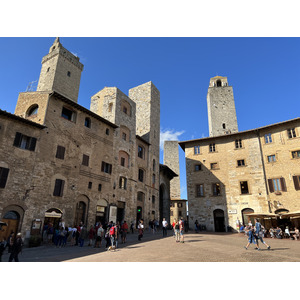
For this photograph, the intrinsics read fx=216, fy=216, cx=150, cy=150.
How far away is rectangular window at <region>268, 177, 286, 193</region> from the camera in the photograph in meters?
23.7

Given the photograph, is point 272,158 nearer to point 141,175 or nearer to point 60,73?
point 141,175

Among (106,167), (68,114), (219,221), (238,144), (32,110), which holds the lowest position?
(219,221)

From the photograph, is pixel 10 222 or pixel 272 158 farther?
pixel 272 158

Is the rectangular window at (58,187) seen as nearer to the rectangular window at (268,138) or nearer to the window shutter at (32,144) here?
the window shutter at (32,144)

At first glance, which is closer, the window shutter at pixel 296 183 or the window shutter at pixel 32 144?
the window shutter at pixel 32 144

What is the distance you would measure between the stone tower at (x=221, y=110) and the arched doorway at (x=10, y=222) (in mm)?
32815

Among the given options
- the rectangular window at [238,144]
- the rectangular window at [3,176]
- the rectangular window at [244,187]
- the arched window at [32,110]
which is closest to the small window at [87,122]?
the arched window at [32,110]

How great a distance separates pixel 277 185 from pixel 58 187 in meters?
22.7

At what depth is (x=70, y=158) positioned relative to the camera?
19281 millimetres

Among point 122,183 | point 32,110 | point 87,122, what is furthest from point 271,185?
point 32,110

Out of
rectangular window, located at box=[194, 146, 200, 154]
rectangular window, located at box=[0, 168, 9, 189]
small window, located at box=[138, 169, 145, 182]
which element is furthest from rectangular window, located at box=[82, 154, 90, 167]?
rectangular window, located at box=[194, 146, 200, 154]

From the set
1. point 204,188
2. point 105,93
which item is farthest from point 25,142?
point 204,188

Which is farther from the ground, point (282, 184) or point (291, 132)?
point (291, 132)

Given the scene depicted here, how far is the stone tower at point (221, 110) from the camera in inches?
1549
